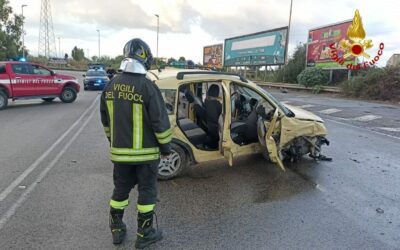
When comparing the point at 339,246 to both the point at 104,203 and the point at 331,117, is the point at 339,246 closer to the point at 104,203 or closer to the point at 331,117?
the point at 104,203

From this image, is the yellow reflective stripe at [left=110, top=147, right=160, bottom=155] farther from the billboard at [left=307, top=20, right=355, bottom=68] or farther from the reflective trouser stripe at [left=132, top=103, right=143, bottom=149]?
the billboard at [left=307, top=20, right=355, bottom=68]

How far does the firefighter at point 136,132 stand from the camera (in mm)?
3094

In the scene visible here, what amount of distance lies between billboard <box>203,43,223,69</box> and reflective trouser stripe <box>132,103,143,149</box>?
43.8m

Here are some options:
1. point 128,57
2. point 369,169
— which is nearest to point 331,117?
point 369,169

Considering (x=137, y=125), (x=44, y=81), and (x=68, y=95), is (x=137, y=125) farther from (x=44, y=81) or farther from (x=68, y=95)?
(x=68, y=95)

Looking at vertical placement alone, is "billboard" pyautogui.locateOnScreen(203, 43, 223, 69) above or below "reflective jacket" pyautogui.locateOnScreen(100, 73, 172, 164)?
above

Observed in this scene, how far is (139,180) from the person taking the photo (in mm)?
3279

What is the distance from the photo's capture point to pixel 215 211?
4168mm

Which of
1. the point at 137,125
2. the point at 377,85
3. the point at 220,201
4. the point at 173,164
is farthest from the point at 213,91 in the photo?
the point at 377,85

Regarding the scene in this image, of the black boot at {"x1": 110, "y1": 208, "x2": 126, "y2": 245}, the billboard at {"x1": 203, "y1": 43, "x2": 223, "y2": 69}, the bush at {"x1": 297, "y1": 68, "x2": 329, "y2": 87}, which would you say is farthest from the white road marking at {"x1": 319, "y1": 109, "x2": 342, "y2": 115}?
the billboard at {"x1": 203, "y1": 43, "x2": 223, "y2": 69}

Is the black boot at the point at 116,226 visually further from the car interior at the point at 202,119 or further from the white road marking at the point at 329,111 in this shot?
the white road marking at the point at 329,111

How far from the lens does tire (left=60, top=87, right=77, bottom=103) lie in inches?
625

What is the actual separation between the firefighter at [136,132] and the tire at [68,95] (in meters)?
13.6

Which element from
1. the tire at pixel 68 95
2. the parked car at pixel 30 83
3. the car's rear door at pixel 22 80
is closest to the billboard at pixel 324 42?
the tire at pixel 68 95
